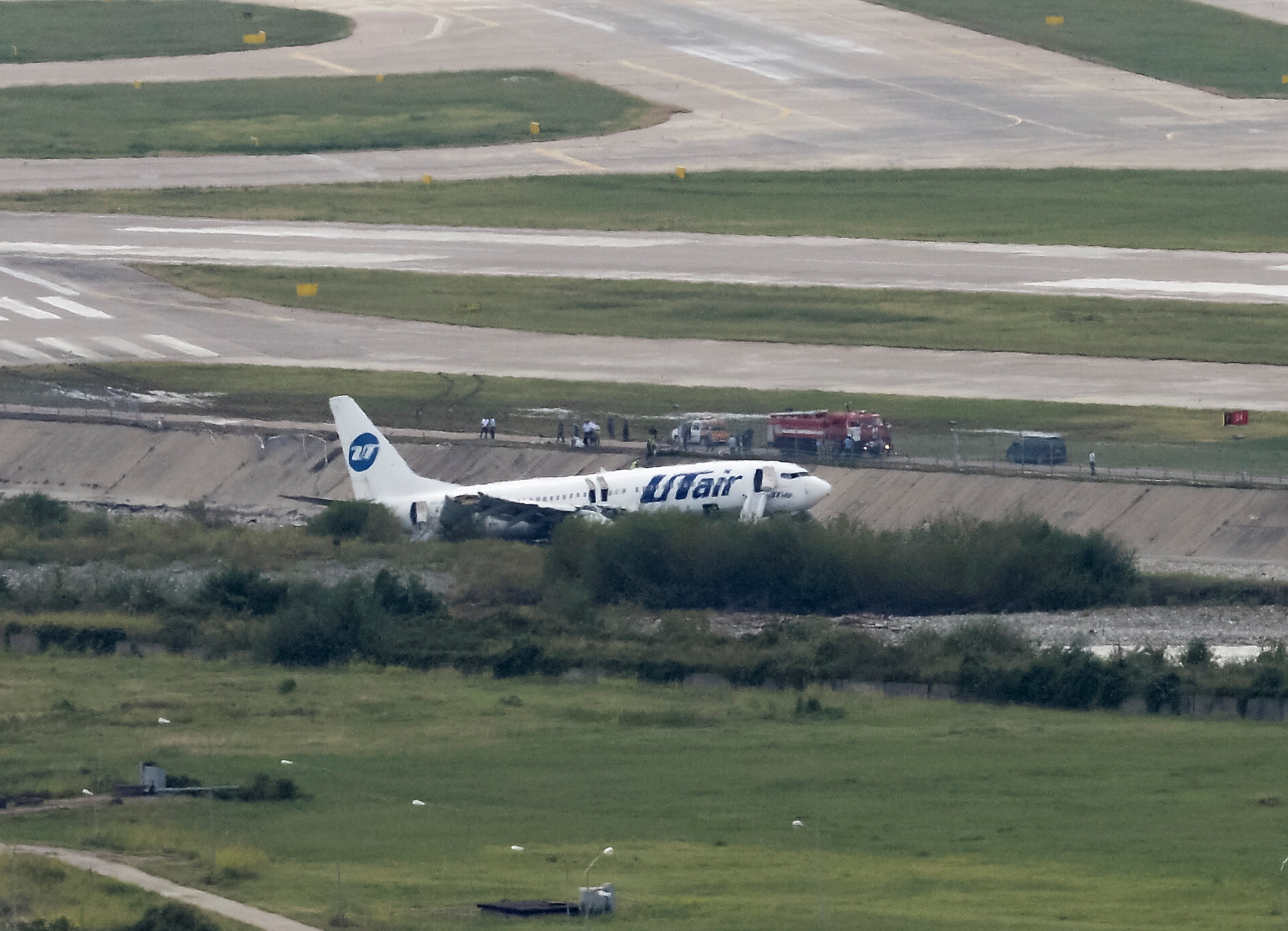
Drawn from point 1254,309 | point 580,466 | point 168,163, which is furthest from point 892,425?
point 168,163

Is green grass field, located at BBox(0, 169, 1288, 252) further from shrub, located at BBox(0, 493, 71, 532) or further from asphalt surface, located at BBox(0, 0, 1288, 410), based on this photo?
shrub, located at BBox(0, 493, 71, 532)

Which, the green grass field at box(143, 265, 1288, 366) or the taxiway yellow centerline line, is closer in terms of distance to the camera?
the green grass field at box(143, 265, 1288, 366)

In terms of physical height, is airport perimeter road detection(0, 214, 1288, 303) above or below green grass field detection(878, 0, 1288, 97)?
below

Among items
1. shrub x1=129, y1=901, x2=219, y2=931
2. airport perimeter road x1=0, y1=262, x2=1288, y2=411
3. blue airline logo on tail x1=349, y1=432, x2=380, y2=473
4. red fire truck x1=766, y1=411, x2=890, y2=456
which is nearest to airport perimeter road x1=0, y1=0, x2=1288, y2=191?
airport perimeter road x1=0, y1=262, x2=1288, y2=411

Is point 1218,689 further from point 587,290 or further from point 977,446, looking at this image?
point 587,290

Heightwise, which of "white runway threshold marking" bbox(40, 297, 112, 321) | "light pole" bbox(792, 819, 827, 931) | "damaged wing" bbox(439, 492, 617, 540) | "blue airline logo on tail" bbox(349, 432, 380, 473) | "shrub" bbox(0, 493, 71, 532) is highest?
"light pole" bbox(792, 819, 827, 931)

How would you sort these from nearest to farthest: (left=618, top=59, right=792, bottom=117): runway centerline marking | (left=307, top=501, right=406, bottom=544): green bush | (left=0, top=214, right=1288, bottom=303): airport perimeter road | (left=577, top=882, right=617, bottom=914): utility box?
(left=577, top=882, right=617, bottom=914): utility box
(left=307, top=501, right=406, bottom=544): green bush
(left=0, top=214, right=1288, bottom=303): airport perimeter road
(left=618, top=59, right=792, bottom=117): runway centerline marking
